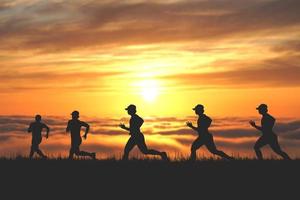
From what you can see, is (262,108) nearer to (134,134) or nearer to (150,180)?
(134,134)

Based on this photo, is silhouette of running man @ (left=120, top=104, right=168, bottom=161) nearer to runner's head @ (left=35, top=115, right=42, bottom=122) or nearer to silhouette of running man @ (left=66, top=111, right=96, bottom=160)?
silhouette of running man @ (left=66, top=111, right=96, bottom=160)

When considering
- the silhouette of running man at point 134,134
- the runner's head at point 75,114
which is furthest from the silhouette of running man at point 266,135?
the runner's head at point 75,114

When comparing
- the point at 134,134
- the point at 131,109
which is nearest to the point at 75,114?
the point at 131,109

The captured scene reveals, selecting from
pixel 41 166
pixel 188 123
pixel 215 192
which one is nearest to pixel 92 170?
pixel 41 166

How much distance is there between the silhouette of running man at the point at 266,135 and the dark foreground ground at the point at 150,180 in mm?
390

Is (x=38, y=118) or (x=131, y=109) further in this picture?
(x=38, y=118)

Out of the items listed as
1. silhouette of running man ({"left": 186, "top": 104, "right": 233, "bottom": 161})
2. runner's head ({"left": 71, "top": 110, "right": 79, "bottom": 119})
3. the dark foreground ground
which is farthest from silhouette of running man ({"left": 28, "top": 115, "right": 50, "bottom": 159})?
silhouette of running man ({"left": 186, "top": 104, "right": 233, "bottom": 161})

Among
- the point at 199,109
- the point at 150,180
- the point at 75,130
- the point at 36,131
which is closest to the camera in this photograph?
the point at 150,180

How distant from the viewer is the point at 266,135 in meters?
21.6

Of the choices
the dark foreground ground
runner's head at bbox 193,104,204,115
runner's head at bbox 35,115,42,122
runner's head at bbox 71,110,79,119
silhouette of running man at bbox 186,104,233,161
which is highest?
runner's head at bbox 35,115,42,122

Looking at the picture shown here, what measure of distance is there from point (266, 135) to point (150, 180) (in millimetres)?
5823

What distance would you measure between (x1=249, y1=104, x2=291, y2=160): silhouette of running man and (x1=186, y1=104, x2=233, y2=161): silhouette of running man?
1163 millimetres

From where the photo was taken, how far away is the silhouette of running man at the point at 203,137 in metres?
21.5

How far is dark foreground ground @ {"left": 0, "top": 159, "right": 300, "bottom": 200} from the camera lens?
51.6ft
